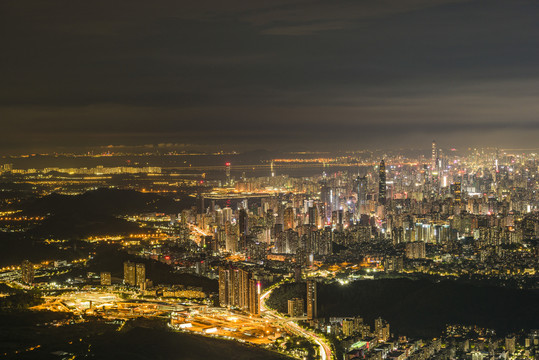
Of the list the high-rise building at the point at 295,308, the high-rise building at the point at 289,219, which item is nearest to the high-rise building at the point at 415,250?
the high-rise building at the point at 289,219

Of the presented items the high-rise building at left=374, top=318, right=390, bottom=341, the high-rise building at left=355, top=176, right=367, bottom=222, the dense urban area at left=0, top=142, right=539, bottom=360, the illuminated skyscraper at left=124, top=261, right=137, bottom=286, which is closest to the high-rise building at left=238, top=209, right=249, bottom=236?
the dense urban area at left=0, top=142, right=539, bottom=360

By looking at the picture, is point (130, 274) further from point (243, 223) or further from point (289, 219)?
point (289, 219)

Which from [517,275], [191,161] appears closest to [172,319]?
[517,275]

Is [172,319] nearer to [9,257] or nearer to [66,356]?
[66,356]

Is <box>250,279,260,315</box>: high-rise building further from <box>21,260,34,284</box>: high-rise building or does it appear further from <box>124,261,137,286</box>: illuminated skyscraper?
<box>21,260,34,284</box>: high-rise building

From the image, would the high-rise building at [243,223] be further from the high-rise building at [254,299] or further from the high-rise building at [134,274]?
the high-rise building at [254,299]

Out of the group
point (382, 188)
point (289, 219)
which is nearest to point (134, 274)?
point (289, 219)

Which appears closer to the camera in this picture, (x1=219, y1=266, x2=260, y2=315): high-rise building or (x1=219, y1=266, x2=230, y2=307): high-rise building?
(x1=219, y1=266, x2=260, y2=315): high-rise building
